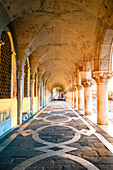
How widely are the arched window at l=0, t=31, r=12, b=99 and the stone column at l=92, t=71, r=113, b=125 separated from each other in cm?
471

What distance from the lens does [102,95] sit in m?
7.09

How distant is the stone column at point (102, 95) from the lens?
22.8ft

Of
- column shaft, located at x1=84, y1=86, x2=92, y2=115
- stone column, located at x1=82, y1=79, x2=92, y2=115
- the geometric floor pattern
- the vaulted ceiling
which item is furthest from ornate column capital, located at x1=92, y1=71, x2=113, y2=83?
the geometric floor pattern

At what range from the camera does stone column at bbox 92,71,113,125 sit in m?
6.96

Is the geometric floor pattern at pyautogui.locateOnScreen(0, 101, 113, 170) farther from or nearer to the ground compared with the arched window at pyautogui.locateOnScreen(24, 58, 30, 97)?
nearer to the ground

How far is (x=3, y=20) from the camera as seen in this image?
4297 millimetres

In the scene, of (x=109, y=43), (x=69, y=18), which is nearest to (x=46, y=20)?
(x=69, y=18)

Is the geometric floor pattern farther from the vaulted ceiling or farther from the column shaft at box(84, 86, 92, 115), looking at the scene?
the column shaft at box(84, 86, 92, 115)

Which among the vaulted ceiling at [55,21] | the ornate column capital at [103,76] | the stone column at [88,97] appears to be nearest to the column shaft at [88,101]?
the stone column at [88,97]

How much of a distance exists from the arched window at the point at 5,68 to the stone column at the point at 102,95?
4.71 metres

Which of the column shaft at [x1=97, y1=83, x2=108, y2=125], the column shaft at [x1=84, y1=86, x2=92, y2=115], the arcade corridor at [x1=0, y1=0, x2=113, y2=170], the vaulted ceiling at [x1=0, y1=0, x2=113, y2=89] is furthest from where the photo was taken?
the column shaft at [x1=84, y1=86, x2=92, y2=115]

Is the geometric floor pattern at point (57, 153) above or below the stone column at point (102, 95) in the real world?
below

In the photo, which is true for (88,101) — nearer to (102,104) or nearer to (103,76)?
(102,104)

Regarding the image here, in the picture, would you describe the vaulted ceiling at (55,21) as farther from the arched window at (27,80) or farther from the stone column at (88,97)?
the stone column at (88,97)
